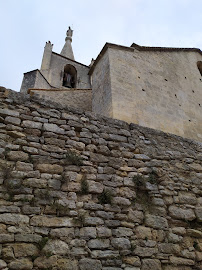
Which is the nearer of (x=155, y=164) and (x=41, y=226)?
(x=41, y=226)

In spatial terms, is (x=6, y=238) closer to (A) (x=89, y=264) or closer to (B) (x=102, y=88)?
(A) (x=89, y=264)

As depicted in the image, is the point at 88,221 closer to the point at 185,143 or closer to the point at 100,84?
the point at 185,143

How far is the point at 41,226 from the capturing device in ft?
8.93

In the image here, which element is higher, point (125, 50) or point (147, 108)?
point (125, 50)

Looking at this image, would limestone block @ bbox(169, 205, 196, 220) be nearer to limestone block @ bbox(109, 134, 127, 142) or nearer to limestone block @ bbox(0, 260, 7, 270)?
limestone block @ bbox(109, 134, 127, 142)

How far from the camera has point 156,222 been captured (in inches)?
133

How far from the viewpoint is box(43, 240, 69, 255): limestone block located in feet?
8.51

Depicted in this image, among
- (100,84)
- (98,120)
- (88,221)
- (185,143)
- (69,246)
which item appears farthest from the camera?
(100,84)

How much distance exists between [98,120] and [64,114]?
2.08 ft

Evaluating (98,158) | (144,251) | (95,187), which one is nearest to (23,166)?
(95,187)

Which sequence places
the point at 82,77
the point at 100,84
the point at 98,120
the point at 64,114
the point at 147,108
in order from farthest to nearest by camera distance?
the point at 82,77
the point at 100,84
the point at 147,108
the point at 98,120
the point at 64,114

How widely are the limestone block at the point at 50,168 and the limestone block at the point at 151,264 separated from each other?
1626 millimetres

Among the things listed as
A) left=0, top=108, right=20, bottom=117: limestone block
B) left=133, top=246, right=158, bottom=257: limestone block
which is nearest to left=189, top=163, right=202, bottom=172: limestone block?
left=133, top=246, right=158, bottom=257: limestone block

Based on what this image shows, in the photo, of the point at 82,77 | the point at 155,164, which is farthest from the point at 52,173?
the point at 82,77
